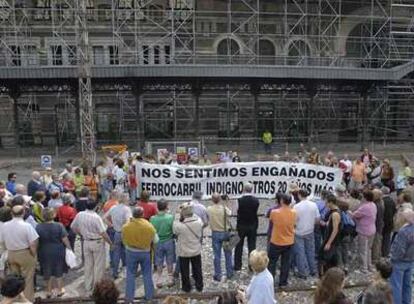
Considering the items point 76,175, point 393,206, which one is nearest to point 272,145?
point 76,175

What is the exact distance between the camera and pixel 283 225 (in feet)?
25.7

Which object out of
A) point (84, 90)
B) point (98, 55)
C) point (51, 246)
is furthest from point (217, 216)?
point (98, 55)

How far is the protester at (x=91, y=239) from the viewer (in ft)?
25.1

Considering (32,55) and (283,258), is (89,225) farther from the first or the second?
(32,55)

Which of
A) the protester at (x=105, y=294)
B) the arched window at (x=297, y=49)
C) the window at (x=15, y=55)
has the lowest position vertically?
the protester at (x=105, y=294)

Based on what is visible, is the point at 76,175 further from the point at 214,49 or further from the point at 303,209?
the point at 214,49

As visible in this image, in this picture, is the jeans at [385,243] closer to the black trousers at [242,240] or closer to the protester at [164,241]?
the black trousers at [242,240]

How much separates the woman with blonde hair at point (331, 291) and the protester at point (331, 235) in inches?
127

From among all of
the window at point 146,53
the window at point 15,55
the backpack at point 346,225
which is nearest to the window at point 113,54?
the window at point 146,53

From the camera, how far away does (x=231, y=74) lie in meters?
23.2

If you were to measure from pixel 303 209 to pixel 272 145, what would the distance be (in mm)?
18424

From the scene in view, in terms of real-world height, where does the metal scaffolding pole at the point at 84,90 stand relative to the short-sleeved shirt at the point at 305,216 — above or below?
above

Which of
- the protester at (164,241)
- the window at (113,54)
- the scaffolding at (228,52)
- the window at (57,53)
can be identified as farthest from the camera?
the window at (57,53)

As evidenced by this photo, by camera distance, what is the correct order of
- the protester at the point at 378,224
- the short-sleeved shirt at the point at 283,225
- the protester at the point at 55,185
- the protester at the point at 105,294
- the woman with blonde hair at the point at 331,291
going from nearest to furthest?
1. the protester at the point at 105,294
2. the woman with blonde hair at the point at 331,291
3. the short-sleeved shirt at the point at 283,225
4. the protester at the point at 378,224
5. the protester at the point at 55,185
